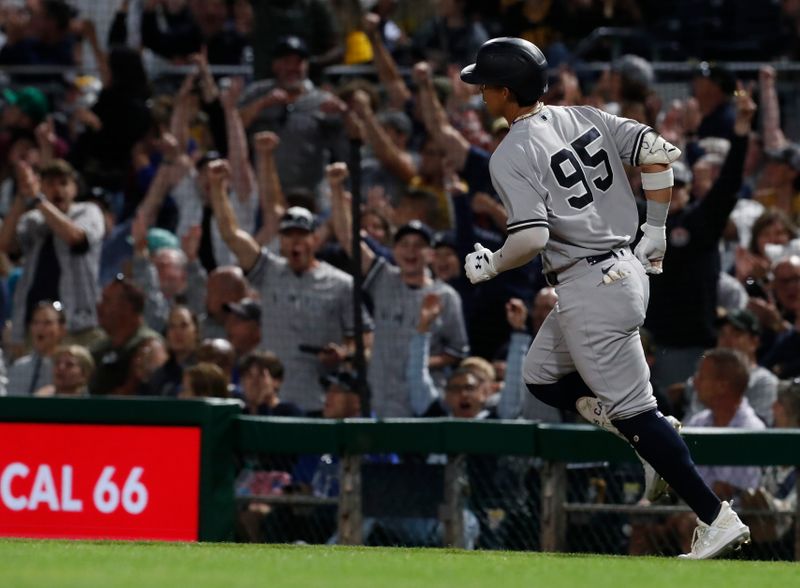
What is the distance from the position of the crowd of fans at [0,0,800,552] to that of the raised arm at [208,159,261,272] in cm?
2

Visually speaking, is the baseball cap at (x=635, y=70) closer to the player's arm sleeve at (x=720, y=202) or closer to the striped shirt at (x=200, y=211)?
the player's arm sleeve at (x=720, y=202)

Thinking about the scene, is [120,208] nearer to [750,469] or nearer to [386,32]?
[386,32]

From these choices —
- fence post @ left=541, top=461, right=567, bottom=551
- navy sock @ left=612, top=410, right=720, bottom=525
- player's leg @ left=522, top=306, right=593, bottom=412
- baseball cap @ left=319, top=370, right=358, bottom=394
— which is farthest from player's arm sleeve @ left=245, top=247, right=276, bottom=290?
navy sock @ left=612, top=410, right=720, bottom=525

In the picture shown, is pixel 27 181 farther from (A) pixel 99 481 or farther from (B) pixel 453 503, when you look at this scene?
(B) pixel 453 503

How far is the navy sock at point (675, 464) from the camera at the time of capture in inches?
245

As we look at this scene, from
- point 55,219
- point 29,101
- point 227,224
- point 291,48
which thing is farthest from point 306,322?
point 29,101

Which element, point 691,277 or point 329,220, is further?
point 329,220

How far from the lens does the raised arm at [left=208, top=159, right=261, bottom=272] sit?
1011 cm

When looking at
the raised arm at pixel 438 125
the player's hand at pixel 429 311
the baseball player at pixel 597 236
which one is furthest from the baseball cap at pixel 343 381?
the baseball player at pixel 597 236

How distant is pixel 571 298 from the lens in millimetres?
6367

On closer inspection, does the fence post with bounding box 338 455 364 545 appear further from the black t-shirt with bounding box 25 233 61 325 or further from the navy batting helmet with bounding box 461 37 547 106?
the black t-shirt with bounding box 25 233 61 325

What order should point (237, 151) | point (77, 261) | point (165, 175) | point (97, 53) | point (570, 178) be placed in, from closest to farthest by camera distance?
point (570, 178), point (77, 261), point (237, 151), point (165, 175), point (97, 53)

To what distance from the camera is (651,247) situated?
6.48 meters

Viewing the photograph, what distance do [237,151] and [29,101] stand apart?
2.94 m
